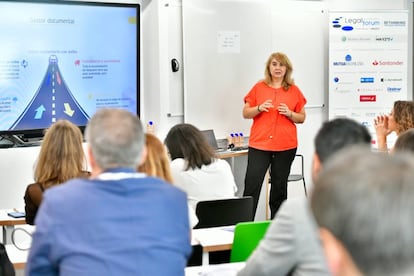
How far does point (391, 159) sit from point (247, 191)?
5656 millimetres

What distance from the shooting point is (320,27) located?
25.8ft

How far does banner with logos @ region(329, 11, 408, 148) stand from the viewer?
308 inches

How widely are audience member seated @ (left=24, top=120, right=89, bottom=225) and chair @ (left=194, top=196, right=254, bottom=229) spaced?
2.45ft

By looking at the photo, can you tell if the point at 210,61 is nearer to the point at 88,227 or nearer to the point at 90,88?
the point at 90,88

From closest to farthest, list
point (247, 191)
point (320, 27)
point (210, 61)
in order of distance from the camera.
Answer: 1. point (247, 191)
2. point (210, 61)
3. point (320, 27)

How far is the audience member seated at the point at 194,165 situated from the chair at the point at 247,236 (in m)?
1.00

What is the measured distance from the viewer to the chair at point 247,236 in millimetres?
3148

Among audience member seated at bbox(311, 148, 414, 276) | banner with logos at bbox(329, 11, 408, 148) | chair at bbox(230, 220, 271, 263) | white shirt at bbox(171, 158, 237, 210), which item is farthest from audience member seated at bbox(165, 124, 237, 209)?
banner with logos at bbox(329, 11, 408, 148)

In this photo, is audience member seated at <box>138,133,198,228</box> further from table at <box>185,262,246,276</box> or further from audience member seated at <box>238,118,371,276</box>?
audience member seated at <box>238,118,371,276</box>

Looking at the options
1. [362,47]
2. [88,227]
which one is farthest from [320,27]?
[88,227]

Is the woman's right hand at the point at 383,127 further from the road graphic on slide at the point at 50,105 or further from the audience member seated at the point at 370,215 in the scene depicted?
the audience member seated at the point at 370,215

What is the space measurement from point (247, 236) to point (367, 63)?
5239 millimetres

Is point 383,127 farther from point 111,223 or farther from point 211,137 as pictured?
point 111,223

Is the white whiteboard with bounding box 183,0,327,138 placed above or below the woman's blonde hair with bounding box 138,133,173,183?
above
